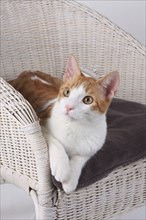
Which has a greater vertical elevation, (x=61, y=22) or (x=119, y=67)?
(x=61, y=22)

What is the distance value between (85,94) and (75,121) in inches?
3.0

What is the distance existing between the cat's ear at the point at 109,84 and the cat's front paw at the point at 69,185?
0.22 meters

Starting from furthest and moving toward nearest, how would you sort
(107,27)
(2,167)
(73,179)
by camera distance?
(107,27)
(2,167)
(73,179)

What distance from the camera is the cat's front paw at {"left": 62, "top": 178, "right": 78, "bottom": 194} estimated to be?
1060mm

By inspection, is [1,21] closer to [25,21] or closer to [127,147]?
[25,21]

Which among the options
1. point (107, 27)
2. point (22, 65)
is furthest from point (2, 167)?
point (107, 27)

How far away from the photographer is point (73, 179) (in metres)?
1.06

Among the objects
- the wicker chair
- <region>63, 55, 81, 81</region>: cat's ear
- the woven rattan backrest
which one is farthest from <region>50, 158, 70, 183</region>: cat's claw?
the woven rattan backrest

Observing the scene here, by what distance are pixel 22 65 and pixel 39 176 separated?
712 millimetres

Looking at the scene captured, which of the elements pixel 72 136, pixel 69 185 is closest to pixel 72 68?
pixel 72 136

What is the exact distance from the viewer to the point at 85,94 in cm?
107

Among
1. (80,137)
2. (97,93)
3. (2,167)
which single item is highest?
(97,93)

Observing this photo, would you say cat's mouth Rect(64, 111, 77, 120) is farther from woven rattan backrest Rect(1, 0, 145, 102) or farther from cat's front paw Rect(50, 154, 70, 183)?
woven rattan backrest Rect(1, 0, 145, 102)

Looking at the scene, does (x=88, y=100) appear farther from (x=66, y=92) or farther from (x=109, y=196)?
(x=109, y=196)
